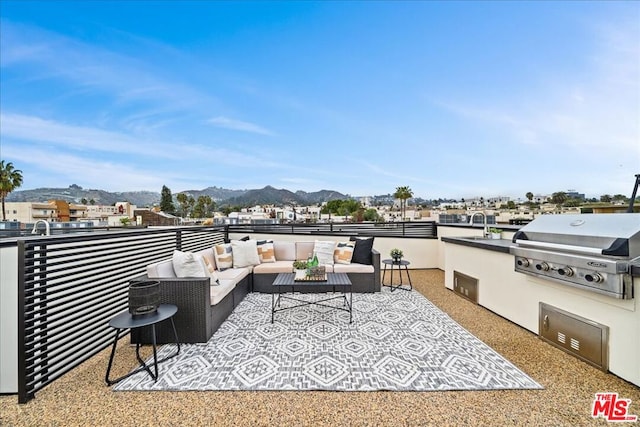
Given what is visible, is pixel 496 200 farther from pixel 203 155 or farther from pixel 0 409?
pixel 203 155

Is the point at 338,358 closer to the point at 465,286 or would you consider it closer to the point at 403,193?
the point at 465,286

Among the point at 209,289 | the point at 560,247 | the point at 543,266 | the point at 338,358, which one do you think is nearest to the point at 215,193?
the point at 209,289

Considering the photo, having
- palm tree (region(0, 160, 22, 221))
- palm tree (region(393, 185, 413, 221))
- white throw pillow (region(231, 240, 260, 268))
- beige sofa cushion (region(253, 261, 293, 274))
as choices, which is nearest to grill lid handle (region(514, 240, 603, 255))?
beige sofa cushion (region(253, 261, 293, 274))

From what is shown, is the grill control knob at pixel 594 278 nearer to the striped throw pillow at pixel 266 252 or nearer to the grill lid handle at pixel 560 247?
the grill lid handle at pixel 560 247

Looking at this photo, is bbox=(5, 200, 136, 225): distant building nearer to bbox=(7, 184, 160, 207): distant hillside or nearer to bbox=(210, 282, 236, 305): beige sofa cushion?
bbox=(7, 184, 160, 207): distant hillside

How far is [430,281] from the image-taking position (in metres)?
5.43

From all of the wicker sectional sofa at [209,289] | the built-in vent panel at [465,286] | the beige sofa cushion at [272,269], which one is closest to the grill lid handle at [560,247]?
the built-in vent panel at [465,286]

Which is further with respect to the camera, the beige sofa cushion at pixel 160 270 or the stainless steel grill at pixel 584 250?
the beige sofa cushion at pixel 160 270

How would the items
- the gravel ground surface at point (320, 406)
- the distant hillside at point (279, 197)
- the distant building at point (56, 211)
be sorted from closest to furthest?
the gravel ground surface at point (320, 406), the distant building at point (56, 211), the distant hillside at point (279, 197)

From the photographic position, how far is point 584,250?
7.75ft

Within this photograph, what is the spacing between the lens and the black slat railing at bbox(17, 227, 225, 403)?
6.26 feet

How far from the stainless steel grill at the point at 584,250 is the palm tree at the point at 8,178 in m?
31.3

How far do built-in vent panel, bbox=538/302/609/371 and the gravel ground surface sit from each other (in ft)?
0.45

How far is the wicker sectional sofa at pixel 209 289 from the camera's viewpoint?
2.74 metres
